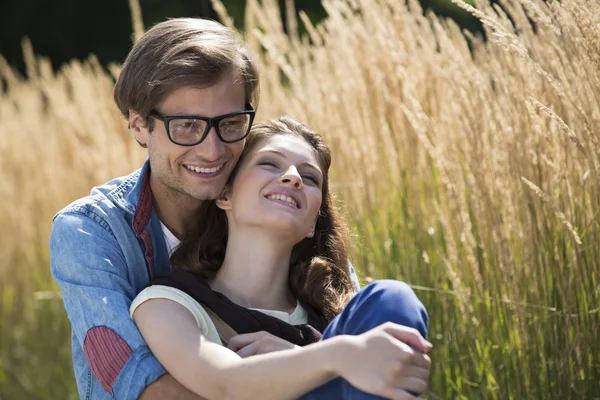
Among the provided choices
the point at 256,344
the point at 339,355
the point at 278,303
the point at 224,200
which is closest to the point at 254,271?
the point at 278,303

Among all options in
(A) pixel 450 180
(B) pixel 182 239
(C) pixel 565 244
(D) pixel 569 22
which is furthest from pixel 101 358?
(D) pixel 569 22

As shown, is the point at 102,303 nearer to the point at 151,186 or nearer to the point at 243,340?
the point at 243,340

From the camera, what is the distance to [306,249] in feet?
7.91

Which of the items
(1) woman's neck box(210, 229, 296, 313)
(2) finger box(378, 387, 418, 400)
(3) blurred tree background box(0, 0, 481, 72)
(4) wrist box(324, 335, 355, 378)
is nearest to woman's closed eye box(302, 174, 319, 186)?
(1) woman's neck box(210, 229, 296, 313)

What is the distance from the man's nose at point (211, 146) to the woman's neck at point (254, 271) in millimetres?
207

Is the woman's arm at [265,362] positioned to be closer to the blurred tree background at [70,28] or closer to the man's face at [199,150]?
the man's face at [199,150]

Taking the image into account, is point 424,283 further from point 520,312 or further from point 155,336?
point 155,336

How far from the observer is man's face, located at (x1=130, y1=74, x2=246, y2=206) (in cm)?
218

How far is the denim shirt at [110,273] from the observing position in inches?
77.2

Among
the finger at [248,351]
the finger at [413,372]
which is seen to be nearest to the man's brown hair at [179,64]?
the finger at [248,351]

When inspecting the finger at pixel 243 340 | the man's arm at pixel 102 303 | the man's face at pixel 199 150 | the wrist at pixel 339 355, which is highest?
the wrist at pixel 339 355

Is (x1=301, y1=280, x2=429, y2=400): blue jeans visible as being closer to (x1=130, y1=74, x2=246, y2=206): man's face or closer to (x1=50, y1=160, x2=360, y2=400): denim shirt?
(x1=50, y1=160, x2=360, y2=400): denim shirt

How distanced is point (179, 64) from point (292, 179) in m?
0.40

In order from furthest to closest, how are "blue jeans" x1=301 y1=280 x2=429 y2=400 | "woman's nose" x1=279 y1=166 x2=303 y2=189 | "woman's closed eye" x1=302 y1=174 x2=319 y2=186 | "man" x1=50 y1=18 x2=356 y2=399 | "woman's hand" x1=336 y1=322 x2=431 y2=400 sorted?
"woman's closed eye" x1=302 y1=174 x2=319 y2=186, "woman's nose" x1=279 y1=166 x2=303 y2=189, "man" x1=50 y1=18 x2=356 y2=399, "blue jeans" x1=301 y1=280 x2=429 y2=400, "woman's hand" x1=336 y1=322 x2=431 y2=400
